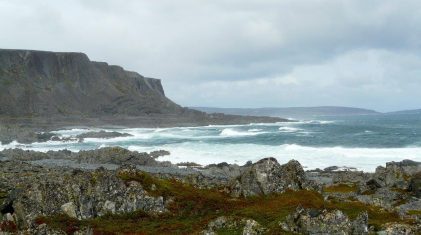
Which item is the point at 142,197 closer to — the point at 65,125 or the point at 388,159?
the point at 388,159

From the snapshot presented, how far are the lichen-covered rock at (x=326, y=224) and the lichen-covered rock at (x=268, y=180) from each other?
8.85m

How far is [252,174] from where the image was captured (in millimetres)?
32188

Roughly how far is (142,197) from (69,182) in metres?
4.87

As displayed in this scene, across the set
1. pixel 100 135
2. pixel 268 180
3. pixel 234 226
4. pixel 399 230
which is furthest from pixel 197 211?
pixel 100 135

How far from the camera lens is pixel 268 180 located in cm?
3189

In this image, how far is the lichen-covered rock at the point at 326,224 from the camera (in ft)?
72.9

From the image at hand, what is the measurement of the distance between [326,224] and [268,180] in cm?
967

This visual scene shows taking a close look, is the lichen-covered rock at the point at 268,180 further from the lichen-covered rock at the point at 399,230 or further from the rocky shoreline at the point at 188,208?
the lichen-covered rock at the point at 399,230

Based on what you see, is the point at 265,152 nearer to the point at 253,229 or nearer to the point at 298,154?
the point at 298,154

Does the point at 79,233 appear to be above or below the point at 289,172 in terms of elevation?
below

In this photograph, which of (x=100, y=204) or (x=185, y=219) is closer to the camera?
(x=185, y=219)

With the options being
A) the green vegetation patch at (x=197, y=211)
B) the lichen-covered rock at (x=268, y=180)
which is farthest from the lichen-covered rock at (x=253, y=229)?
the lichen-covered rock at (x=268, y=180)

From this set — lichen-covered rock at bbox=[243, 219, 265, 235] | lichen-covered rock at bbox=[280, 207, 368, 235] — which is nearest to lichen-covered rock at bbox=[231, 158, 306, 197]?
lichen-covered rock at bbox=[280, 207, 368, 235]

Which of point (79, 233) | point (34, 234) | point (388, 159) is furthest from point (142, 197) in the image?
point (388, 159)
